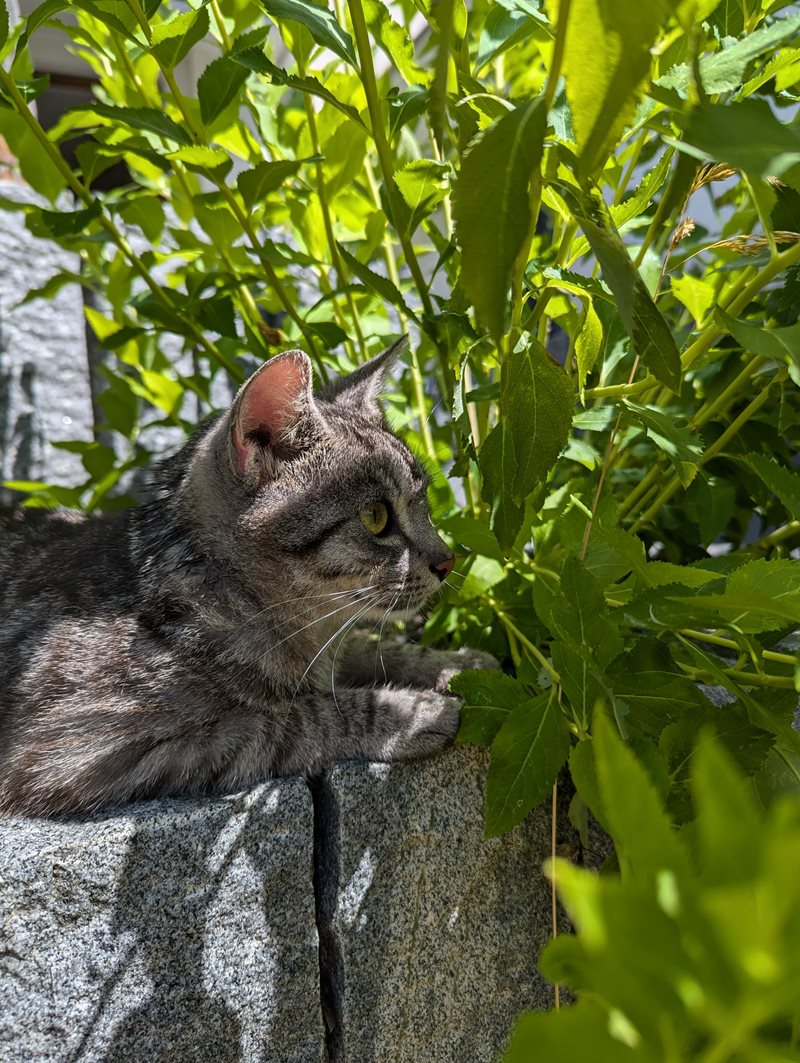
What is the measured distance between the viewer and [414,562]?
114 cm

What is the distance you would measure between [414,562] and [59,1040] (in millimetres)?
662

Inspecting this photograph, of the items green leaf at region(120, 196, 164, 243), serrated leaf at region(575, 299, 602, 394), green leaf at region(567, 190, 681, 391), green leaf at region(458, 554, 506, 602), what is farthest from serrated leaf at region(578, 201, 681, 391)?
green leaf at region(120, 196, 164, 243)

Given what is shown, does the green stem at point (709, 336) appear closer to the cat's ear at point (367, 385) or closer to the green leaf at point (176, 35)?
the cat's ear at point (367, 385)

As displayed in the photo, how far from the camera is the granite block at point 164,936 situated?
2.53 ft

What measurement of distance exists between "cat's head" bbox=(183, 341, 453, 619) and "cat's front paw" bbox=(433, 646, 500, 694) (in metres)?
0.10

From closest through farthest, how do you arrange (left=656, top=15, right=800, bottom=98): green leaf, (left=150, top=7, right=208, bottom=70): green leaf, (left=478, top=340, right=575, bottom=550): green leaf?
(left=656, top=15, right=800, bottom=98): green leaf, (left=478, top=340, right=575, bottom=550): green leaf, (left=150, top=7, right=208, bottom=70): green leaf

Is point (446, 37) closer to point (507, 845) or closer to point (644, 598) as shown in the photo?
point (644, 598)

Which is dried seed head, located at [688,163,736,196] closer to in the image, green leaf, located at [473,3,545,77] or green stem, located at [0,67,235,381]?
green leaf, located at [473,3,545,77]

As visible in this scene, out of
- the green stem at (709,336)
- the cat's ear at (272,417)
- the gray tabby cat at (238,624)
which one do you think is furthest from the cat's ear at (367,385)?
the green stem at (709,336)

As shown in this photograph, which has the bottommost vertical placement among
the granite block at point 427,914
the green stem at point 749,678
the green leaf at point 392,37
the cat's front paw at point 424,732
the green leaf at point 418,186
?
the granite block at point 427,914

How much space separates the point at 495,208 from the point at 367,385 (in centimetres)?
84

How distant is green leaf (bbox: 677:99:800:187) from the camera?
0.42 m

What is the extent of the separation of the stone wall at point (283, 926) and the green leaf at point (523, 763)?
147 mm

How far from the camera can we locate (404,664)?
1201 mm
